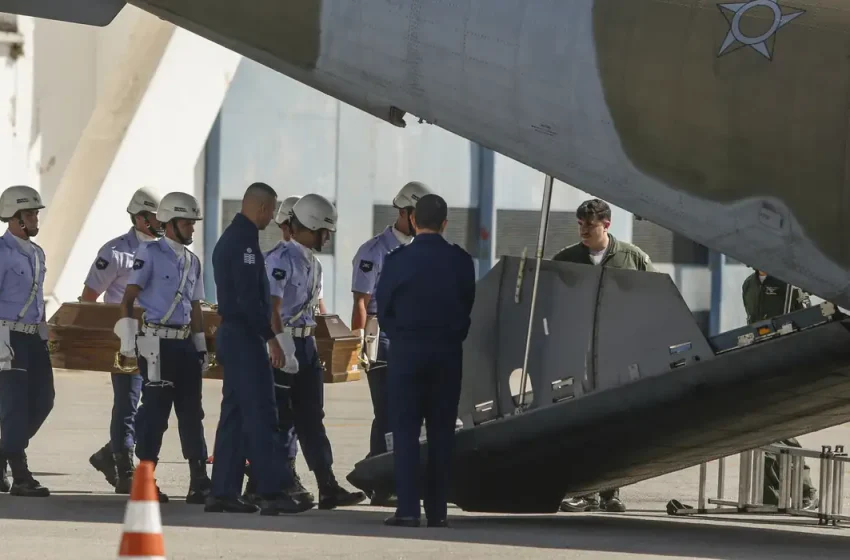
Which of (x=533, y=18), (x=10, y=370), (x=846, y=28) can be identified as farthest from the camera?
(x=10, y=370)

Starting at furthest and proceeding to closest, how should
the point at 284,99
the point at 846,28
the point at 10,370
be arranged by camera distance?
the point at 284,99 → the point at 10,370 → the point at 846,28

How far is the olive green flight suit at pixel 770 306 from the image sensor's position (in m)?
12.0

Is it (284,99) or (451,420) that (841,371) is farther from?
(284,99)

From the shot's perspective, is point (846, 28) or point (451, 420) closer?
point (846, 28)

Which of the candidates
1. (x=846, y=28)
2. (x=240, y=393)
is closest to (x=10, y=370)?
(x=240, y=393)

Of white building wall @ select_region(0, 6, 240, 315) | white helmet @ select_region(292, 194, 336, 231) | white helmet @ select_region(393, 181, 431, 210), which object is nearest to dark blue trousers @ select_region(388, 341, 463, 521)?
white helmet @ select_region(292, 194, 336, 231)

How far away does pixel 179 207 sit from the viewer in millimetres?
11508

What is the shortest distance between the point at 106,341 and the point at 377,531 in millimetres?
3734

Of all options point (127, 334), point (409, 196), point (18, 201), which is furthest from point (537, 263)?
point (18, 201)

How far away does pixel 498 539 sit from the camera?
962 centimetres

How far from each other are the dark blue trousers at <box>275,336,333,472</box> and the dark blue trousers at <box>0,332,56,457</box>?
Result: 180 centimetres

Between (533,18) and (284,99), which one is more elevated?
(284,99)

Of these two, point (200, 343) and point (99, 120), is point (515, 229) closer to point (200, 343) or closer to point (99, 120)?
point (99, 120)

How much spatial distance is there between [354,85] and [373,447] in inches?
116
